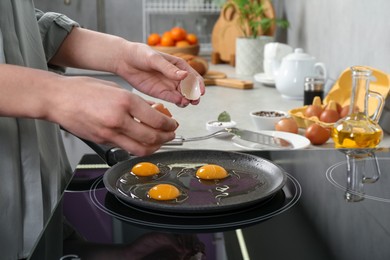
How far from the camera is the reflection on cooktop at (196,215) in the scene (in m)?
0.70

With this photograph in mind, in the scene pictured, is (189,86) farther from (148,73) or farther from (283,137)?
(283,137)

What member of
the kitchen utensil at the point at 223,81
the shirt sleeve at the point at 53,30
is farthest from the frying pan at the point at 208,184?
the kitchen utensil at the point at 223,81

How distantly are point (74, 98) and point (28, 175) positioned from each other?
27 centimetres

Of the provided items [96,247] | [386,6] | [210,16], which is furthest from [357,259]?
[210,16]

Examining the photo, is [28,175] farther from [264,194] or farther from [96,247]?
[264,194]

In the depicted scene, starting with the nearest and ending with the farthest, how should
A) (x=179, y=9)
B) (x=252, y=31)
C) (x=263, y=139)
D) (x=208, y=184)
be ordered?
(x=208, y=184), (x=263, y=139), (x=252, y=31), (x=179, y=9)

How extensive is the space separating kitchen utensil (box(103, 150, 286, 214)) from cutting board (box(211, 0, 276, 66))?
5.30 feet

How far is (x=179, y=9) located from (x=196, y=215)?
228 centimetres

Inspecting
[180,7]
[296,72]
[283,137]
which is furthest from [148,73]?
[180,7]

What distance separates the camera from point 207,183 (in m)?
0.82

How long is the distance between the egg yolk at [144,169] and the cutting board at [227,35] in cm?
170

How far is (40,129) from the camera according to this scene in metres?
0.95

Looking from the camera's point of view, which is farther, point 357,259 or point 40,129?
point 40,129

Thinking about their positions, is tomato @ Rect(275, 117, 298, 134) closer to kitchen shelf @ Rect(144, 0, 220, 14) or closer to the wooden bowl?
the wooden bowl
